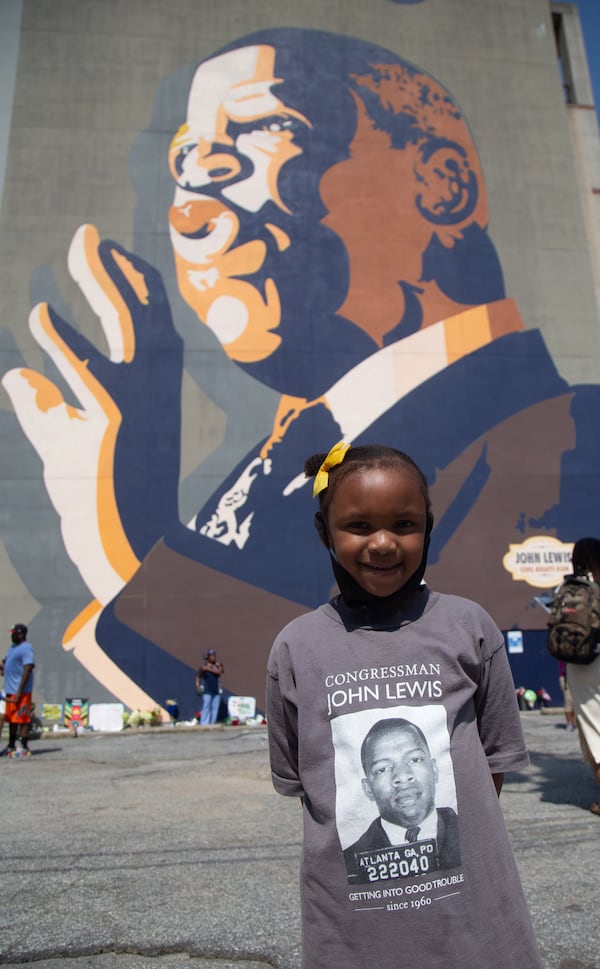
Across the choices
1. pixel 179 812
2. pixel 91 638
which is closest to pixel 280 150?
pixel 91 638

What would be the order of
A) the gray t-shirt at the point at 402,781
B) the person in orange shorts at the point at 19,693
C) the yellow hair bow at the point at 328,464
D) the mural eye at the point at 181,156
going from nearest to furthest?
the gray t-shirt at the point at 402,781 → the yellow hair bow at the point at 328,464 → the person in orange shorts at the point at 19,693 → the mural eye at the point at 181,156

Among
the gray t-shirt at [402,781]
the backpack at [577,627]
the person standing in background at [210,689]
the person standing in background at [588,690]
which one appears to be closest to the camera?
the gray t-shirt at [402,781]

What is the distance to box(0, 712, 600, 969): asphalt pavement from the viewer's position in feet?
8.66

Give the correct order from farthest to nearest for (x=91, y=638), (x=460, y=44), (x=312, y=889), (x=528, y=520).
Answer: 1. (x=460, y=44)
2. (x=528, y=520)
3. (x=91, y=638)
4. (x=312, y=889)

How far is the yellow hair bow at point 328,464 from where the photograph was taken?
1.74m

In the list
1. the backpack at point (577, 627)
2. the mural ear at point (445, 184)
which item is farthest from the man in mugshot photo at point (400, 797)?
the mural ear at point (445, 184)

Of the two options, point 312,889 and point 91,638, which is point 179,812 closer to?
point 312,889

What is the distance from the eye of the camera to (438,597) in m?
1.68

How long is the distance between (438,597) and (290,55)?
17495mm

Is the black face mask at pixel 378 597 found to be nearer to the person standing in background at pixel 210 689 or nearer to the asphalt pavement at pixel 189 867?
the asphalt pavement at pixel 189 867

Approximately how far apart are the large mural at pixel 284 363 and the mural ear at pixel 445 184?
44 millimetres

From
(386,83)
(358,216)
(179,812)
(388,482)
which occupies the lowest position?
(179,812)

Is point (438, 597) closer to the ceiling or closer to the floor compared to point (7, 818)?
closer to the ceiling

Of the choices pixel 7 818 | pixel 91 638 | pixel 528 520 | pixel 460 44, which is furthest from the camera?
pixel 460 44
